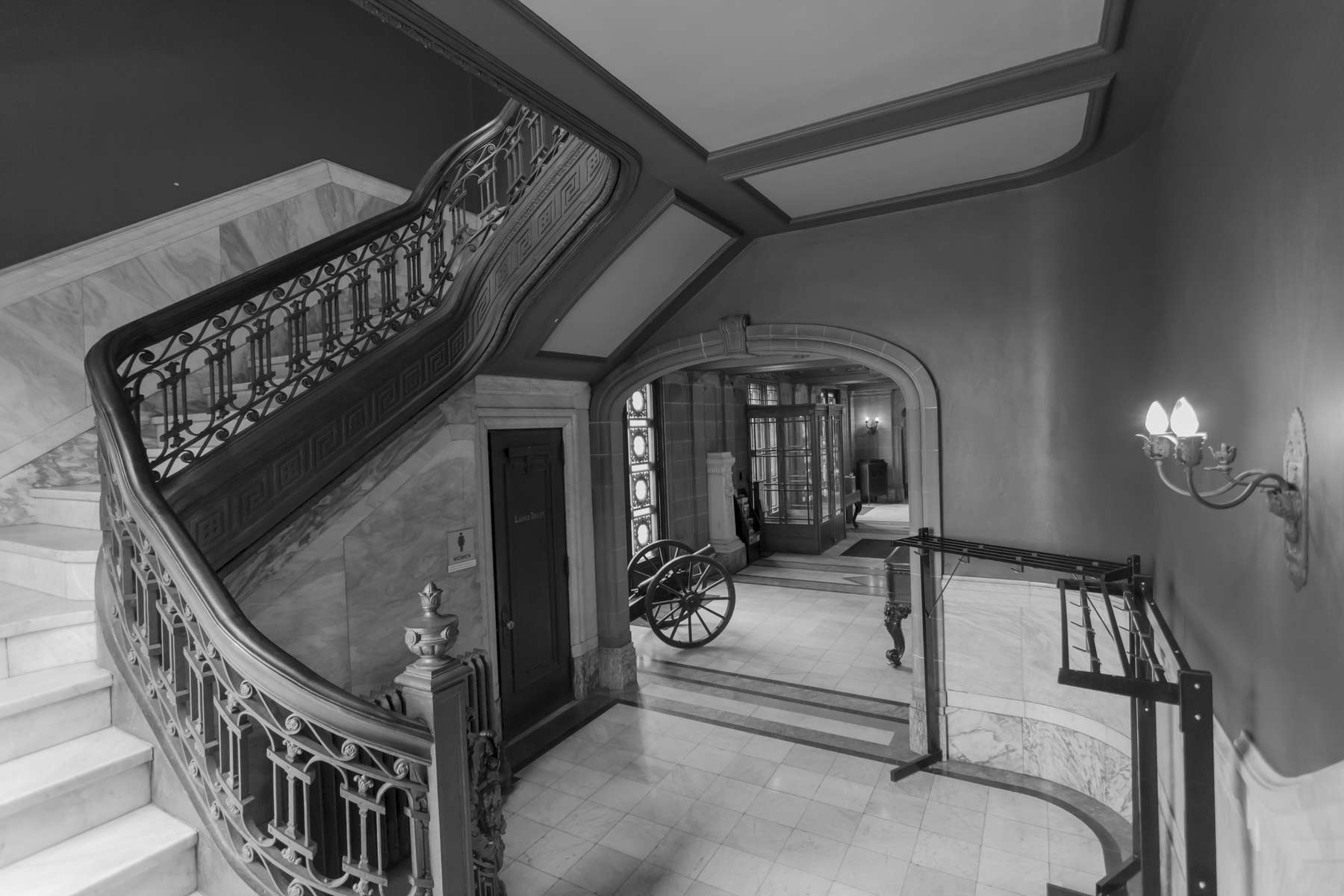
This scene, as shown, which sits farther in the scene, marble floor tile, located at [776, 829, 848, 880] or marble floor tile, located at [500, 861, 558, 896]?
marble floor tile, located at [776, 829, 848, 880]

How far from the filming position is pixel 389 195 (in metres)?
5.95

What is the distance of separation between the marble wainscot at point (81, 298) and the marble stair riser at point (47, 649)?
5.51 ft

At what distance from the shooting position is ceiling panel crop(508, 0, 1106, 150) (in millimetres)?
2217

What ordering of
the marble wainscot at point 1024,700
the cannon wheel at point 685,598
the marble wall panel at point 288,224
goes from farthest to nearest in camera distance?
the cannon wheel at point 685,598, the marble wall panel at point 288,224, the marble wainscot at point 1024,700

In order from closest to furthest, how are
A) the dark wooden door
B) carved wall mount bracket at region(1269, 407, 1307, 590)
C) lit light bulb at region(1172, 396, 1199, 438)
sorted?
carved wall mount bracket at region(1269, 407, 1307, 590) < lit light bulb at region(1172, 396, 1199, 438) < the dark wooden door

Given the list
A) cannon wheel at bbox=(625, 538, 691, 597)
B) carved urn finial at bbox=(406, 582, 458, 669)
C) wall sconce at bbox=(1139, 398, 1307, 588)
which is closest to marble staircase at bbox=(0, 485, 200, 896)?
carved urn finial at bbox=(406, 582, 458, 669)

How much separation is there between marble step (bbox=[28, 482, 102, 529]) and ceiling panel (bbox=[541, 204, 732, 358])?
259cm

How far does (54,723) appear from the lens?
2.26m

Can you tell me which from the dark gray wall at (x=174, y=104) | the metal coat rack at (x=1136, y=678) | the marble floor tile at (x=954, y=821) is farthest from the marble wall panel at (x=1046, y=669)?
the dark gray wall at (x=174, y=104)

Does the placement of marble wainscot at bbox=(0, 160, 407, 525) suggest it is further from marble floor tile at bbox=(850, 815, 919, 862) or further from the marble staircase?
marble floor tile at bbox=(850, 815, 919, 862)

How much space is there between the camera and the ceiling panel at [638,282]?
160 inches

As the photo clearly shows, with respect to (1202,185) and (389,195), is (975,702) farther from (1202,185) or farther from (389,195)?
(389,195)

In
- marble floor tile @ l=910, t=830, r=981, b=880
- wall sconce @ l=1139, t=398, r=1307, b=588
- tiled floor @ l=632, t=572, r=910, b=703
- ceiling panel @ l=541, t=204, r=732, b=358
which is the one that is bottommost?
marble floor tile @ l=910, t=830, r=981, b=880

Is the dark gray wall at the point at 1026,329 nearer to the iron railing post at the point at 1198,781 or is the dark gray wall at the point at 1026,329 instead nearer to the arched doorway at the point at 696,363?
the arched doorway at the point at 696,363
